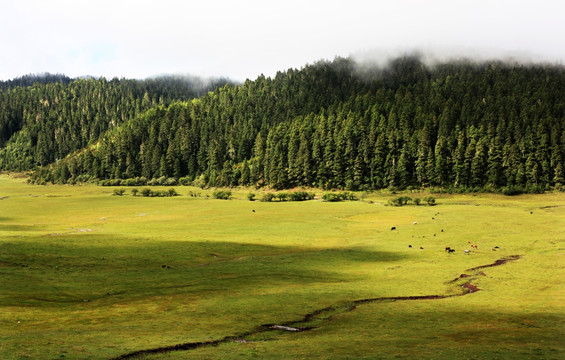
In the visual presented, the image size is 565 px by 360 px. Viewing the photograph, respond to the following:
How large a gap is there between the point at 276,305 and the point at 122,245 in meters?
43.5

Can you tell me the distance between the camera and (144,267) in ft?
218

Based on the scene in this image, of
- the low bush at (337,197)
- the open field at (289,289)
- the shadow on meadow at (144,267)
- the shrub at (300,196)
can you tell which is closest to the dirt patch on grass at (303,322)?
the open field at (289,289)

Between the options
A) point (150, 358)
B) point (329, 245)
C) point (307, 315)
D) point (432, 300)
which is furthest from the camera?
point (329, 245)

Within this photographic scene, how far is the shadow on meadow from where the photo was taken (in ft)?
168

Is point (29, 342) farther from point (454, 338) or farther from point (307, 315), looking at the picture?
point (454, 338)

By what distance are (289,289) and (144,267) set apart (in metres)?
23.9

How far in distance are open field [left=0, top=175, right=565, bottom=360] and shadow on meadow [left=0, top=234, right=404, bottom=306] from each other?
0.28 m

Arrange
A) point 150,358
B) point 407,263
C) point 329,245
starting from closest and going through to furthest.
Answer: point 150,358 < point 407,263 < point 329,245

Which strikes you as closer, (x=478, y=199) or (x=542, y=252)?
(x=542, y=252)

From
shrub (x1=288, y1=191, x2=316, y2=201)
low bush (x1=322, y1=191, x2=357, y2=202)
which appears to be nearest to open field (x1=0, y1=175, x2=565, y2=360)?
low bush (x1=322, y1=191, x2=357, y2=202)

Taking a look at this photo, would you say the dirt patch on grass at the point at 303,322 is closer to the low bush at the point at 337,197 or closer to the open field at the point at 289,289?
the open field at the point at 289,289

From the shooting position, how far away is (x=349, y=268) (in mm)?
68062

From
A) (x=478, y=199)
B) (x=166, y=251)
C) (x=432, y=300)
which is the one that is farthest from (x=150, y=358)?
(x=478, y=199)

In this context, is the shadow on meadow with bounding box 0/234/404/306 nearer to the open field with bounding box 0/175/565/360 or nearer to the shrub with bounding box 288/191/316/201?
the open field with bounding box 0/175/565/360
